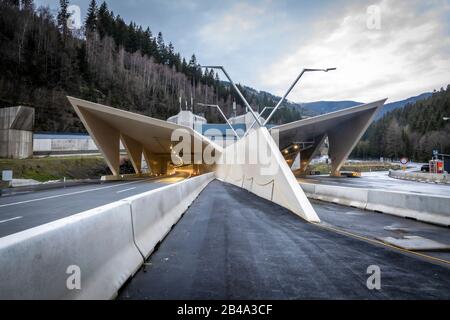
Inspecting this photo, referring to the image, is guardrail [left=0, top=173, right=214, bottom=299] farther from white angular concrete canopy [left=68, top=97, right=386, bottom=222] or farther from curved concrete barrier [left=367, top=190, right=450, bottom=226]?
curved concrete barrier [left=367, top=190, right=450, bottom=226]

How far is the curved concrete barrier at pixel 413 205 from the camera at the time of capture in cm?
957

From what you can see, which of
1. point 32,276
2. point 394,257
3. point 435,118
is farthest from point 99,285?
point 435,118

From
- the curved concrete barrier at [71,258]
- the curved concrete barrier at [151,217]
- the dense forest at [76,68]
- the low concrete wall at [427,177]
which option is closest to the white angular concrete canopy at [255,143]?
the curved concrete barrier at [151,217]

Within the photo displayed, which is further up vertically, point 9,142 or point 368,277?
point 9,142

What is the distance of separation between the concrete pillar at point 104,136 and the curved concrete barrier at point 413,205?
97.0 feet

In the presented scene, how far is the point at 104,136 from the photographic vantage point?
3694 cm

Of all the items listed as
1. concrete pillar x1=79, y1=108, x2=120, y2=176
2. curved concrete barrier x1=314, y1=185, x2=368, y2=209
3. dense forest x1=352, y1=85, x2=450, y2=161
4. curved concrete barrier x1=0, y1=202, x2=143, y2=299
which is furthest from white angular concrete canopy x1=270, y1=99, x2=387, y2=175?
dense forest x1=352, y1=85, x2=450, y2=161

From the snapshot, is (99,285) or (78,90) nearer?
(99,285)

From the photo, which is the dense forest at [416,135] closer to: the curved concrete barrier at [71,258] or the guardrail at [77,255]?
the guardrail at [77,255]

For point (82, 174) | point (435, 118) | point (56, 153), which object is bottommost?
point (82, 174)

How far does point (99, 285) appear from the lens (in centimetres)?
351
